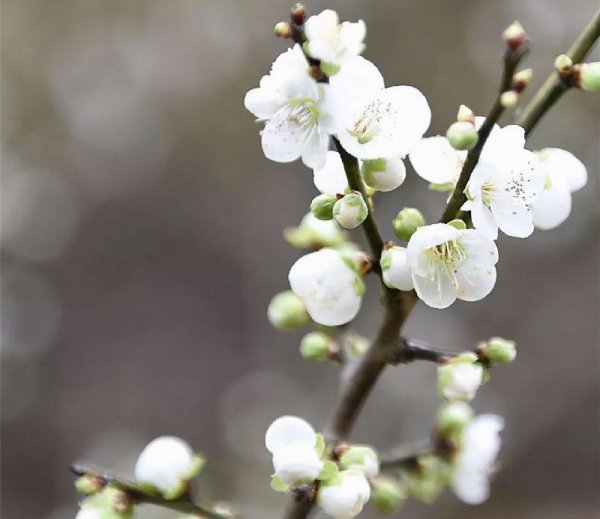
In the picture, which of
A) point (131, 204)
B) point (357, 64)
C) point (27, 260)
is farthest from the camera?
point (131, 204)

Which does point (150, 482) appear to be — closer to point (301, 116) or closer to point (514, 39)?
point (301, 116)

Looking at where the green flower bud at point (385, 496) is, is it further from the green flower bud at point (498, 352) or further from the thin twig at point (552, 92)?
the thin twig at point (552, 92)

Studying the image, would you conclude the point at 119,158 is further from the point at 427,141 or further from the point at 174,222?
the point at 427,141

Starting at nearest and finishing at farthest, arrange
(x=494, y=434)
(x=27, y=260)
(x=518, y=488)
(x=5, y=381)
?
Result: (x=494, y=434), (x=518, y=488), (x=5, y=381), (x=27, y=260)

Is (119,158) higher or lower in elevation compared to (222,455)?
higher

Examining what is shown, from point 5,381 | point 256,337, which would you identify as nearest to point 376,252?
point 256,337
